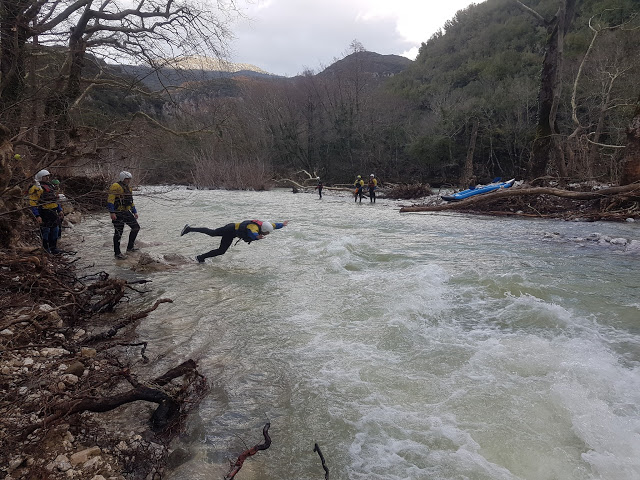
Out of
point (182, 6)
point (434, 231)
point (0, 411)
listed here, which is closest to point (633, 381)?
point (0, 411)

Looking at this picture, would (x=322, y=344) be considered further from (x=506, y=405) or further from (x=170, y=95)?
(x=170, y=95)

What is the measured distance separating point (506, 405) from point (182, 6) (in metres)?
10.00

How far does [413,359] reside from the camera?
414 cm

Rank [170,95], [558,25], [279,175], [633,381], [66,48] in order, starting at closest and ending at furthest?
[633,381] → [66,48] → [170,95] → [558,25] → [279,175]

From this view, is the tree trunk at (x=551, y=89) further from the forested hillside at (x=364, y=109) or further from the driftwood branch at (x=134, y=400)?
the driftwood branch at (x=134, y=400)

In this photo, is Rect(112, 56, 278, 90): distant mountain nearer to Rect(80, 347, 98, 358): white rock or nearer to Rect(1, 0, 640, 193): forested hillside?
Rect(1, 0, 640, 193): forested hillside

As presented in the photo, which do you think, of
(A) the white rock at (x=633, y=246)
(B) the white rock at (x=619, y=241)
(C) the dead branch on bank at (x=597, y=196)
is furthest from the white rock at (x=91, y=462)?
(C) the dead branch on bank at (x=597, y=196)

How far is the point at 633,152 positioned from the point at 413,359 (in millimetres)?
11808

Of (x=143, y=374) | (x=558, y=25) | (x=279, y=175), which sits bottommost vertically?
(x=143, y=374)

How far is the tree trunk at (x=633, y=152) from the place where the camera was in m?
11.2

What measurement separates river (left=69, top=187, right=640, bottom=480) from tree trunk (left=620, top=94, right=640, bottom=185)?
443 cm

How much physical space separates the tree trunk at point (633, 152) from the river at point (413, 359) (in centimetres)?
443

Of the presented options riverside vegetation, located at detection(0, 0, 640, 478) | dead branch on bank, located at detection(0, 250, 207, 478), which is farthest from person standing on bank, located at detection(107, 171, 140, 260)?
dead branch on bank, located at detection(0, 250, 207, 478)

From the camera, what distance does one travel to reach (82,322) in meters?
4.88
